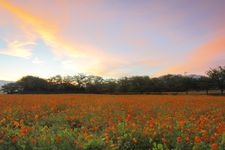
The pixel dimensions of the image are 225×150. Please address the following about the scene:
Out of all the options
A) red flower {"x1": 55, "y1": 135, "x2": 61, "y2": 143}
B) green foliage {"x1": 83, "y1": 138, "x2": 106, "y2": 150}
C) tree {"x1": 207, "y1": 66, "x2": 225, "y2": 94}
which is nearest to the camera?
red flower {"x1": 55, "y1": 135, "x2": 61, "y2": 143}

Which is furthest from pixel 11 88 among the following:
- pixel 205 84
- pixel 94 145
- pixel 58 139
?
pixel 58 139

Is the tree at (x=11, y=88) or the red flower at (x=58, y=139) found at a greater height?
the tree at (x=11, y=88)

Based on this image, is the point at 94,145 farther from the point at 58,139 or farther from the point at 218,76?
the point at 218,76

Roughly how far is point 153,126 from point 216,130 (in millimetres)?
1695

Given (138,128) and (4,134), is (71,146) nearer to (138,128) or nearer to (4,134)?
(4,134)

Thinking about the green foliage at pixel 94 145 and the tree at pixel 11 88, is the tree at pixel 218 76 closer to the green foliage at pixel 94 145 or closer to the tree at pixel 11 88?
the tree at pixel 11 88

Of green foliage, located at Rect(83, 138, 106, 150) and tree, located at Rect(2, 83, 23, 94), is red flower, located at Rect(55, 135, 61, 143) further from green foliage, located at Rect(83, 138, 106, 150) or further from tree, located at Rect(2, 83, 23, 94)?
tree, located at Rect(2, 83, 23, 94)

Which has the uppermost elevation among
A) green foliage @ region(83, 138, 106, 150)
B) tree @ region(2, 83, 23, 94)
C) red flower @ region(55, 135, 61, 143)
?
tree @ region(2, 83, 23, 94)

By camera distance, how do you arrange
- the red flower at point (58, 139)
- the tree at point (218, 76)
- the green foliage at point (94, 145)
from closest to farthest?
the red flower at point (58, 139)
the green foliage at point (94, 145)
the tree at point (218, 76)

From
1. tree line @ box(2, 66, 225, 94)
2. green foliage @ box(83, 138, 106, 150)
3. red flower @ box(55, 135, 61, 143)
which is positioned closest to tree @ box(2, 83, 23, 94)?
tree line @ box(2, 66, 225, 94)

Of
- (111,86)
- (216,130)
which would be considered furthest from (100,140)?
(111,86)

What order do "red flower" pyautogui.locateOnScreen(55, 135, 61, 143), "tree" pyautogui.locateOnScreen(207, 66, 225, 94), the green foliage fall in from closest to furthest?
"red flower" pyautogui.locateOnScreen(55, 135, 61, 143) → the green foliage → "tree" pyautogui.locateOnScreen(207, 66, 225, 94)

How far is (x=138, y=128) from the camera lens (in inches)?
388

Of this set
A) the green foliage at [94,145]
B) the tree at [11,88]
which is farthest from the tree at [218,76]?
the green foliage at [94,145]
